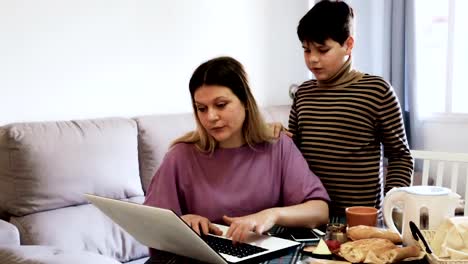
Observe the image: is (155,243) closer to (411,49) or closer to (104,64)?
(104,64)

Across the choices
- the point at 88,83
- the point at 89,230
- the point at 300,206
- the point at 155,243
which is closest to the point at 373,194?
the point at 300,206

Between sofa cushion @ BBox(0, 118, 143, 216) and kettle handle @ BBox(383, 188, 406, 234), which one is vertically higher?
kettle handle @ BBox(383, 188, 406, 234)

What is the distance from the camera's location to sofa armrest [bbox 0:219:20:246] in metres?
1.97

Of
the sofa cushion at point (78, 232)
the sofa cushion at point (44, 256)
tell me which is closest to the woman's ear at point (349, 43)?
the sofa cushion at point (44, 256)

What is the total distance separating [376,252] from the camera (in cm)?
107

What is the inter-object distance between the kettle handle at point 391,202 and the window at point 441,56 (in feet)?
8.23

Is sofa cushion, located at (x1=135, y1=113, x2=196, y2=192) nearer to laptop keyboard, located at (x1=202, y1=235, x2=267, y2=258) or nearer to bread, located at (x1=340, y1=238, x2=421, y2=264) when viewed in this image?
laptop keyboard, located at (x1=202, y1=235, x2=267, y2=258)

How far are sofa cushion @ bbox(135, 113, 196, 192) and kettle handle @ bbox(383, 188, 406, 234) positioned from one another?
1629mm

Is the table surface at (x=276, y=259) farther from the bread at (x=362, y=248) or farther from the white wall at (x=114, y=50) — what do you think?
the white wall at (x=114, y=50)

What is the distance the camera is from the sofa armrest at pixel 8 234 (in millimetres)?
1966

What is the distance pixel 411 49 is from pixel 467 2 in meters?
0.44

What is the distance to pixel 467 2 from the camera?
3410 millimetres

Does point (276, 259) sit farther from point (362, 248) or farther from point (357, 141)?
point (357, 141)

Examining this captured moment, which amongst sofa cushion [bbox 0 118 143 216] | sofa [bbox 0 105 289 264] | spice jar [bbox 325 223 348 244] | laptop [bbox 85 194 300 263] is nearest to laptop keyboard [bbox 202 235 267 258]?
laptop [bbox 85 194 300 263]
